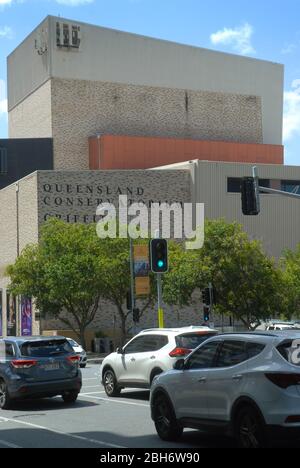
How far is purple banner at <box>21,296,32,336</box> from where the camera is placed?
53.8 metres

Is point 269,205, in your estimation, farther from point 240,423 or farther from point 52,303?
point 240,423

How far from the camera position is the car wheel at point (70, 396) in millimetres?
19016

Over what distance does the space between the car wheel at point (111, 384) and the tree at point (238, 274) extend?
23406mm

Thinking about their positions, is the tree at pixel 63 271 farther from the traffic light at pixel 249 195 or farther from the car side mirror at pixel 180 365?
the car side mirror at pixel 180 365

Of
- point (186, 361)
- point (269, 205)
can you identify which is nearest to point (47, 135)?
point (269, 205)

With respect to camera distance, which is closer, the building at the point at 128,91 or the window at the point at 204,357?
the window at the point at 204,357

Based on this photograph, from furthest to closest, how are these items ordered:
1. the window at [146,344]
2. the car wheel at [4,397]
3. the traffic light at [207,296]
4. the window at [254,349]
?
the traffic light at [207,296] → the window at [146,344] → the car wheel at [4,397] → the window at [254,349]

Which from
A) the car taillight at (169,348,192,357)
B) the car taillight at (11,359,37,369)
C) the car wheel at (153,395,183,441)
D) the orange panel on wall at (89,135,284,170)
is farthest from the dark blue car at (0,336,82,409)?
the orange panel on wall at (89,135,284,170)

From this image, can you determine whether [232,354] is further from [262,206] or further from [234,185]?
[262,206]

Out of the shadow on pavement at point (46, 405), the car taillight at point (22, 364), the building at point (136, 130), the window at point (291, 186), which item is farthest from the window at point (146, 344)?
the window at point (291, 186)

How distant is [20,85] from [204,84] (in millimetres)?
16565

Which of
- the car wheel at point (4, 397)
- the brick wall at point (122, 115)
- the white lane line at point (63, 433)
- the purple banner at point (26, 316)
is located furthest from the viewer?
the brick wall at point (122, 115)

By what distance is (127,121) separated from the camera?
70625 mm

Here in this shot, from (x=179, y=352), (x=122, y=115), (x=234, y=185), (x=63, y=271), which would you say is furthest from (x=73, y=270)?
(x=122, y=115)
